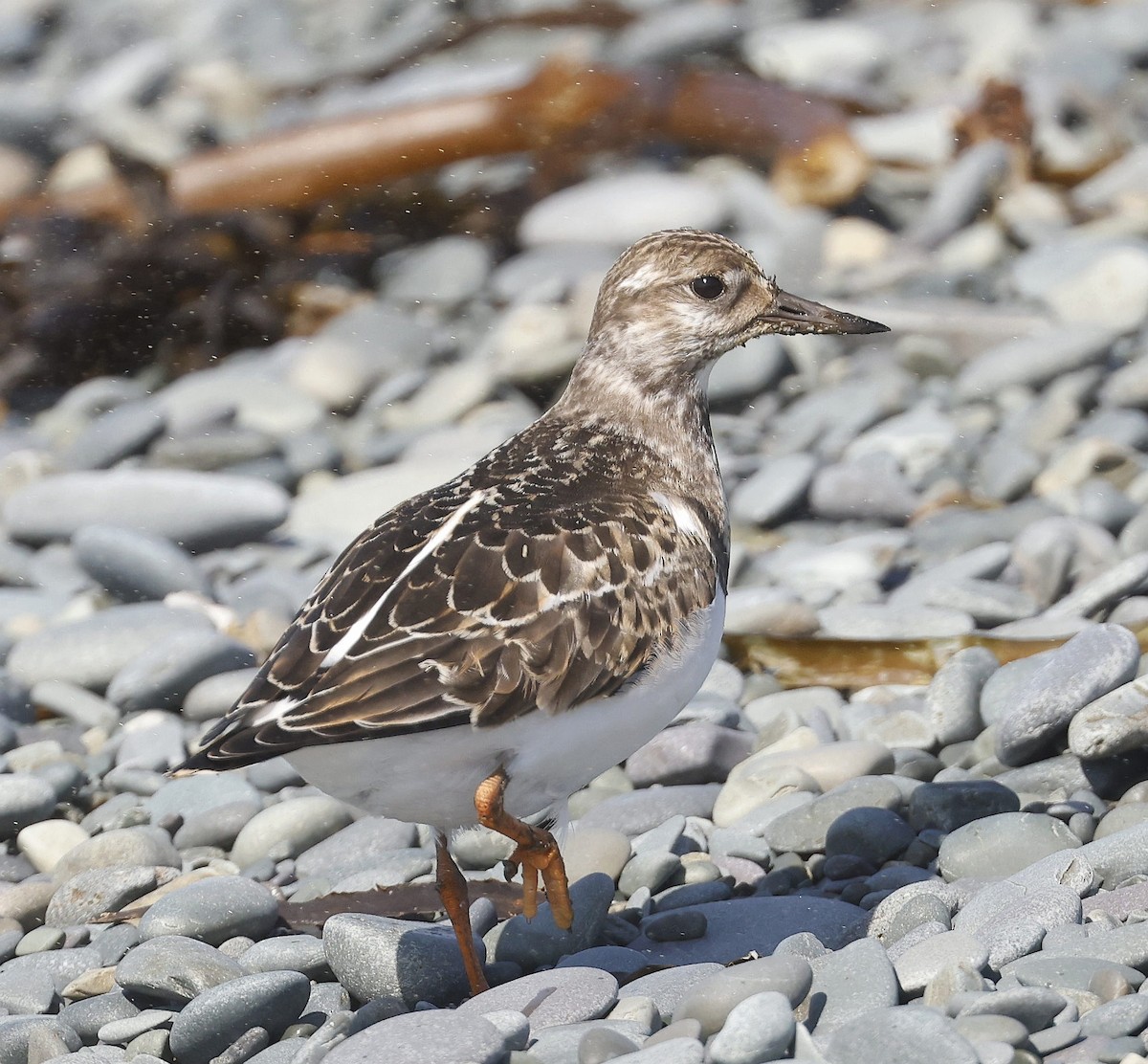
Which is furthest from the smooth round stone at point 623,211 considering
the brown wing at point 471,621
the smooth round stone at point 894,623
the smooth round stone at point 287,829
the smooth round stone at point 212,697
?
the brown wing at point 471,621

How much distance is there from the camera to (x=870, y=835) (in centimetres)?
423

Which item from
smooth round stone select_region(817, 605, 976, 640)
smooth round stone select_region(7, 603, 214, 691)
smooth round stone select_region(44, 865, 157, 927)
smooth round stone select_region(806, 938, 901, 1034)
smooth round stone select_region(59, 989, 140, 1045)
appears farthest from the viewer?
smooth round stone select_region(7, 603, 214, 691)

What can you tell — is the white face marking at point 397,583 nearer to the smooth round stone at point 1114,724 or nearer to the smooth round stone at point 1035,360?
the smooth round stone at point 1114,724

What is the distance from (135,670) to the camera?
18.6 feet

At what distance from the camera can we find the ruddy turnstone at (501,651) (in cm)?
345

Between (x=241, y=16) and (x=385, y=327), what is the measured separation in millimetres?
6881

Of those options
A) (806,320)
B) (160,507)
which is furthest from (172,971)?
(160,507)

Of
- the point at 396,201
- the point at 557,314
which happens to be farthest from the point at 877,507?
the point at 396,201

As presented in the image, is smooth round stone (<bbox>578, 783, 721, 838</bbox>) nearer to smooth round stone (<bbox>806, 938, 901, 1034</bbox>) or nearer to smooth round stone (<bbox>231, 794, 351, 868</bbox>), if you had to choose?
smooth round stone (<bbox>231, 794, 351, 868</bbox>)

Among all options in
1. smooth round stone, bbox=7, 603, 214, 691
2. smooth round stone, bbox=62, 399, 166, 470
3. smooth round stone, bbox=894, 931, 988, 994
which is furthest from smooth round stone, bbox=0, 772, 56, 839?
smooth round stone, bbox=62, 399, 166, 470

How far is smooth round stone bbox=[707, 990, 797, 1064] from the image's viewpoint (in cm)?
301

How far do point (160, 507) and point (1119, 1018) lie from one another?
16.2ft

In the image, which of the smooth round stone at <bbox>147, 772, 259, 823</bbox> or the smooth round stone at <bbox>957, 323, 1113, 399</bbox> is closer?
the smooth round stone at <bbox>147, 772, 259, 823</bbox>

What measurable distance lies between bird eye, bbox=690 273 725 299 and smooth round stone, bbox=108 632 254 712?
2161 millimetres
